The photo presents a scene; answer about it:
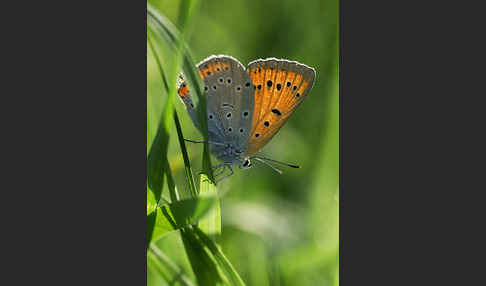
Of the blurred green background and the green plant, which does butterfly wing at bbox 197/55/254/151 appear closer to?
the blurred green background

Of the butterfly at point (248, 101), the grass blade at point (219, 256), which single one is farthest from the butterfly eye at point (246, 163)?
the grass blade at point (219, 256)

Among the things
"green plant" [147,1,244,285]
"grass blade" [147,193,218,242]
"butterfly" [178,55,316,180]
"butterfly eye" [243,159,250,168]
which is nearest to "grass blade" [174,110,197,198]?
"green plant" [147,1,244,285]

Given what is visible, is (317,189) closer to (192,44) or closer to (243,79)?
(243,79)

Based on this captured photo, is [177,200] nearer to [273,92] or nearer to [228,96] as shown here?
[228,96]

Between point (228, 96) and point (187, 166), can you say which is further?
point (228, 96)

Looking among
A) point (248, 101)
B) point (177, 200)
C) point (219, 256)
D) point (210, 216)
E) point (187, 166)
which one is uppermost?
point (248, 101)

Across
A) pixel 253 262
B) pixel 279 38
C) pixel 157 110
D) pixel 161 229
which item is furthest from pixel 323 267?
pixel 279 38

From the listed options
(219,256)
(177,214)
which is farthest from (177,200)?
(219,256)
